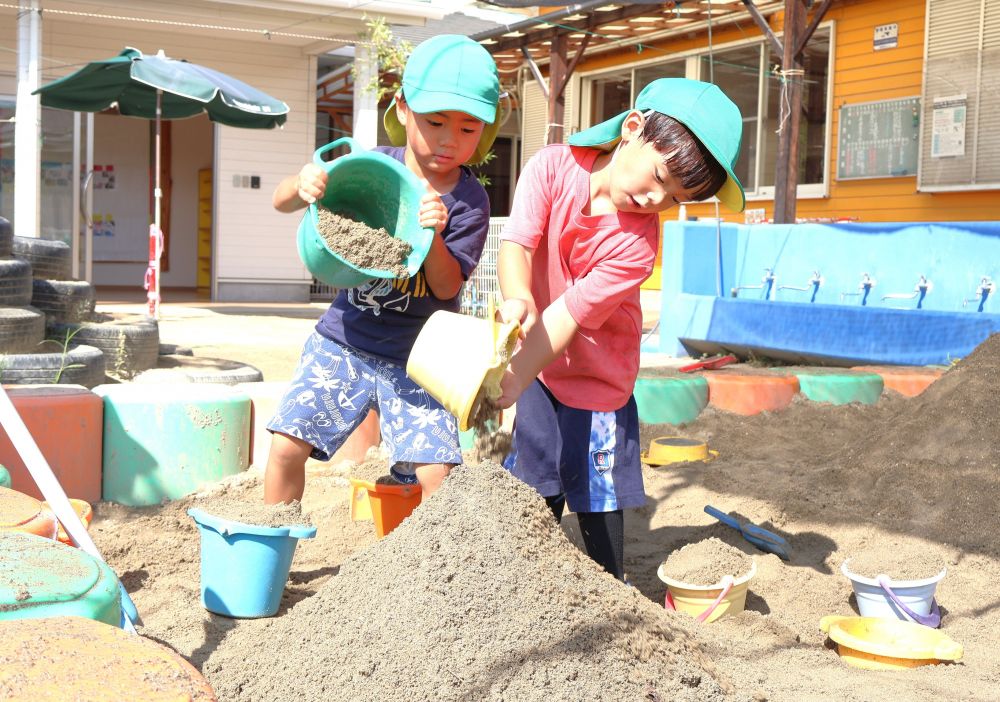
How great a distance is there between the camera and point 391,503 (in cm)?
291

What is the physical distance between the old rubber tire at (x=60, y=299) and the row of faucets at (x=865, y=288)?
5040 mm

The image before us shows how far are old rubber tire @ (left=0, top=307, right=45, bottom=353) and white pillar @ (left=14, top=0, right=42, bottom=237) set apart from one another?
540 cm

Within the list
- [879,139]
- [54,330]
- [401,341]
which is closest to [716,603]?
[401,341]

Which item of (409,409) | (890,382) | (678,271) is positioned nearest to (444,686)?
(409,409)

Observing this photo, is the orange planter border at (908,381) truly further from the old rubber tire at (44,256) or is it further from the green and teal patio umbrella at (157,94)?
the green and teal patio umbrella at (157,94)

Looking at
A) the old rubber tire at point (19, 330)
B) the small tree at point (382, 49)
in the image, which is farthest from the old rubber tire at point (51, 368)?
the small tree at point (382, 49)

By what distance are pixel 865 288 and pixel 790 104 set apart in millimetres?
1895

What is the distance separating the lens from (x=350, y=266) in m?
2.37

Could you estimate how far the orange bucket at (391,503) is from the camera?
288 cm

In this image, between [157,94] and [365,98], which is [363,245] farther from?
[365,98]

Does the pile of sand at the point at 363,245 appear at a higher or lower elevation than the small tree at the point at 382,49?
lower

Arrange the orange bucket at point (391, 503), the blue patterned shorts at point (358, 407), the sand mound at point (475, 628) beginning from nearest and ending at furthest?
the sand mound at point (475, 628), the blue patterned shorts at point (358, 407), the orange bucket at point (391, 503)

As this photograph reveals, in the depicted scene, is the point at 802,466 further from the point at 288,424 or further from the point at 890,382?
the point at 288,424

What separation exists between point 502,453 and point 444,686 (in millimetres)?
814
